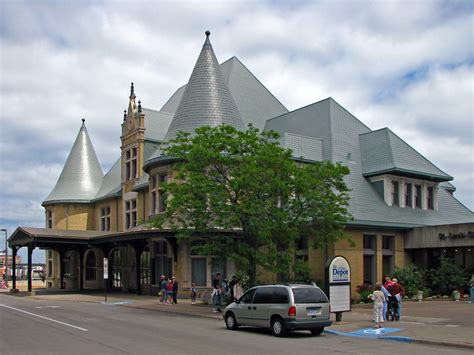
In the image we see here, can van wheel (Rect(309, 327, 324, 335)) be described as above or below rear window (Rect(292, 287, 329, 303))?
below

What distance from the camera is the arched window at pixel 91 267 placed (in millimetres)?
51531

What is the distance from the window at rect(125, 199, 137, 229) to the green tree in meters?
19.2

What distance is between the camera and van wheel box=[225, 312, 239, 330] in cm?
2009

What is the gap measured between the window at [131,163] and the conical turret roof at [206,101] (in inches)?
283

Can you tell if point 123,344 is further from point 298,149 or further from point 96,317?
point 298,149

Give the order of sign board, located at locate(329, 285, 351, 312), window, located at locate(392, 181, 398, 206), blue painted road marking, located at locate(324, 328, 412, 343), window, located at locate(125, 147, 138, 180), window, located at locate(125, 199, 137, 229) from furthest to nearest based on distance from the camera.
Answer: window, located at locate(125, 199, 137, 229)
window, located at locate(125, 147, 138, 180)
window, located at locate(392, 181, 398, 206)
sign board, located at locate(329, 285, 351, 312)
blue painted road marking, located at locate(324, 328, 412, 343)

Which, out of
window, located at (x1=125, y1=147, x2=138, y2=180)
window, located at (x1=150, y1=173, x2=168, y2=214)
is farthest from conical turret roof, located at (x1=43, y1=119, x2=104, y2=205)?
window, located at (x1=150, y1=173, x2=168, y2=214)

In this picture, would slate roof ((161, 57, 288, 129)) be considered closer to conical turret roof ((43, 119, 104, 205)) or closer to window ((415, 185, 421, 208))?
conical turret roof ((43, 119, 104, 205))

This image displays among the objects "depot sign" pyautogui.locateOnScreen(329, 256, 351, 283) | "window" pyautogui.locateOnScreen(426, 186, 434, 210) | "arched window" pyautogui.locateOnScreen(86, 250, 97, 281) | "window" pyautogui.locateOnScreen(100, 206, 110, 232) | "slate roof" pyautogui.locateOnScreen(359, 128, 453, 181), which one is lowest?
"arched window" pyautogui.locateOnScreen(86, 250, 97, 281)

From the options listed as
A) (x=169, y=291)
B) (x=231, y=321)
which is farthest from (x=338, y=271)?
(x=169, y=291)

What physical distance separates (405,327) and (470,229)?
659 inches

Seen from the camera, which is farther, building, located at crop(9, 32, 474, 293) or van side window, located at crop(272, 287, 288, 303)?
building, located at crop(9, 32, 474, 293)

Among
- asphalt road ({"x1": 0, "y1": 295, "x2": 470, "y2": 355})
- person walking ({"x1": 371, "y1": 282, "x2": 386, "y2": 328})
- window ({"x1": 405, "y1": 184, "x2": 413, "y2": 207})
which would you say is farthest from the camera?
window ({"x1": 405, "y1": 184, "x2": 413, "y2": 207})

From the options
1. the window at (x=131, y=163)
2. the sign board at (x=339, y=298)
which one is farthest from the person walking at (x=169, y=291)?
the window at (x=131, y=163)
